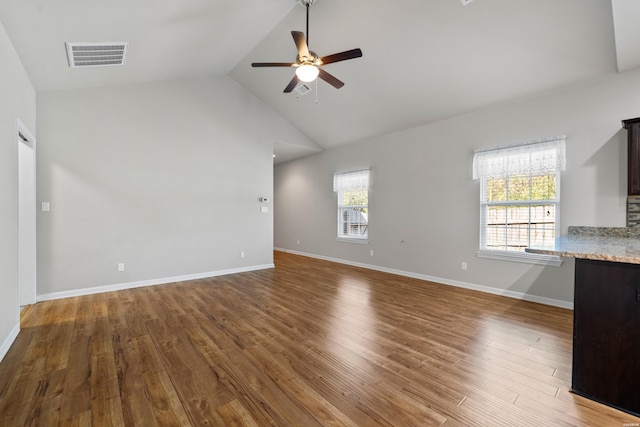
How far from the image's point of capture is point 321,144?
696cm

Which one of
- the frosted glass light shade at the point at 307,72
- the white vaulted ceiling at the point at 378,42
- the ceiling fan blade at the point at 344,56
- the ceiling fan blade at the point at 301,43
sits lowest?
the frosted glass light shade at the point at 307,72

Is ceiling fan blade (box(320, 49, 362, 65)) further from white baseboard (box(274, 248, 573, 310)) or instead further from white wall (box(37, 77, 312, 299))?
white baseboard (box(274, 248, 573, 310))

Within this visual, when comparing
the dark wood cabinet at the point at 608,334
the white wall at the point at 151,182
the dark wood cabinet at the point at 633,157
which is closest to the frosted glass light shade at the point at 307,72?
the dark wood cabinet at the point at 608,334

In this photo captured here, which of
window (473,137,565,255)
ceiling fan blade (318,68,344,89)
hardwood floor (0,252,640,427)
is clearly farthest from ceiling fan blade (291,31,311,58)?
window (473,137,565,255)

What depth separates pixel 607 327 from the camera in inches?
70.0

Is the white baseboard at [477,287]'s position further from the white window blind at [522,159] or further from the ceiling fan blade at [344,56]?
the ceiling fan blade at [344,56]

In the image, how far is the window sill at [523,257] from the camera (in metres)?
3.66

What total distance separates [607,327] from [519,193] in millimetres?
2701

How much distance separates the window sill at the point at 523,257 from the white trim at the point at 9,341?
5500 mm

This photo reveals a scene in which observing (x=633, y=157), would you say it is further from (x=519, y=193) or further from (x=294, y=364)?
(x=294, y=364)

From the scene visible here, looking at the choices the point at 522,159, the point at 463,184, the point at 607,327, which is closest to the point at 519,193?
the point at 522,159

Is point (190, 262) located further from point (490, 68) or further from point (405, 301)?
point (490, 68)

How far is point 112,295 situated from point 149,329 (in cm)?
177

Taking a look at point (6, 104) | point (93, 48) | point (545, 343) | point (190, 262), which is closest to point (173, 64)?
point (93, 48)
